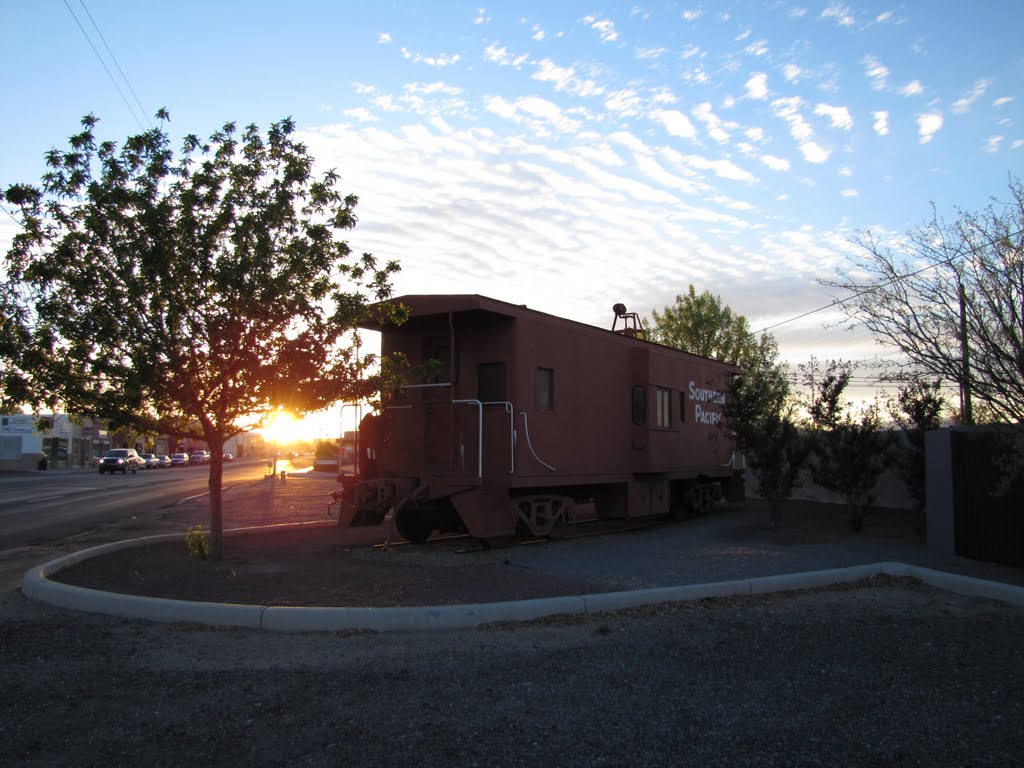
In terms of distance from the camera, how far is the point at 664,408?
14516 millimetres

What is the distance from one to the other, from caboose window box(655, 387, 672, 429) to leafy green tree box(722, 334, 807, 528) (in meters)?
1.24

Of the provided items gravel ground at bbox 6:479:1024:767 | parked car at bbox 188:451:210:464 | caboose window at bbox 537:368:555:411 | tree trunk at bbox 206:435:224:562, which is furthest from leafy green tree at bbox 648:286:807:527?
parked car at bbox 188:451:210:464

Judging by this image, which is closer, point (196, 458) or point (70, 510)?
point (70, 510)

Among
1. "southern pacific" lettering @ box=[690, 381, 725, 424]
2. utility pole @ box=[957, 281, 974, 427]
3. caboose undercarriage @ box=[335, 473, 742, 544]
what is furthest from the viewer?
"southern pacific" lettering @ box=[690, 381, 725, 424]

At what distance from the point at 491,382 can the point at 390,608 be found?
5045mm

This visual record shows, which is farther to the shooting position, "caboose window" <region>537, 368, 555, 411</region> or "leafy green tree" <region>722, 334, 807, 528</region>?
"leafy green tree" <region>722, 334, 807, 528</region>

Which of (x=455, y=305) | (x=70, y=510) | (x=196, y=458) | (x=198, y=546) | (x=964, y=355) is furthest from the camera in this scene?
(x=196, y=458)

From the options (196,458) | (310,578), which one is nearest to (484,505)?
(310,578)

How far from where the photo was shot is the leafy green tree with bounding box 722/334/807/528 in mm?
12742

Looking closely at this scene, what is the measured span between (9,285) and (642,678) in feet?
24.6

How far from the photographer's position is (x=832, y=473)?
12703mm

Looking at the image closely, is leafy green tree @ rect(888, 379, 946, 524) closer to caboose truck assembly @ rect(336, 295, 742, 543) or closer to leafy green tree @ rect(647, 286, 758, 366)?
caboose truck assembly @ rect(336, 295, 742, 543)

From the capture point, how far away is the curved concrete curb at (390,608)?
6.38 meters

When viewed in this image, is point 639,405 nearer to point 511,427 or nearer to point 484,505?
point 511,427
